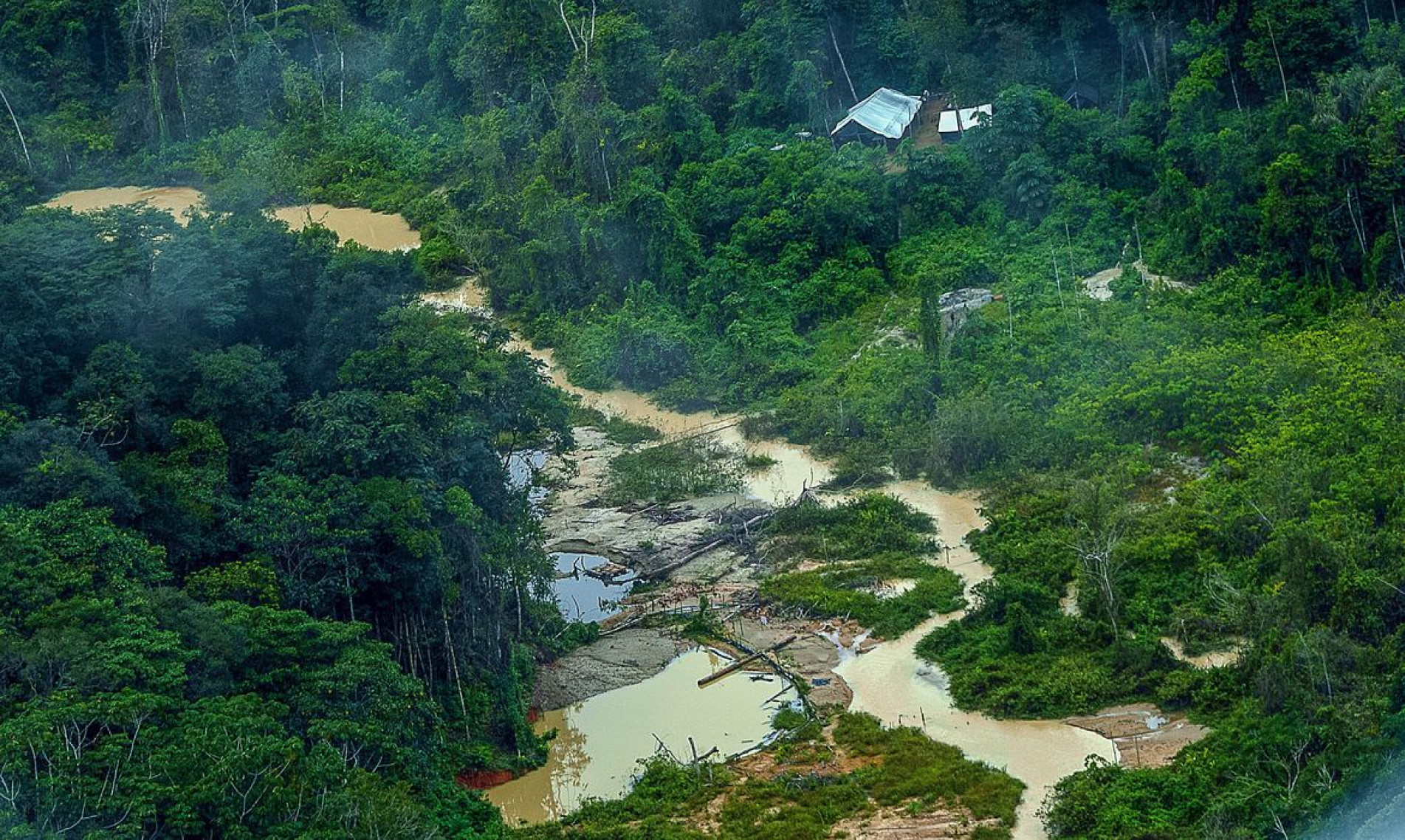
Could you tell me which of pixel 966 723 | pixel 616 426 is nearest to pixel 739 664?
pixel 966 723

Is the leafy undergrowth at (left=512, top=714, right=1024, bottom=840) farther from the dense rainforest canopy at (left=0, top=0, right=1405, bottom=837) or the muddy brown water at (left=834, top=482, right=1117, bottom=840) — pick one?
the dense rainforest canopy at (left=0, top=0, right=1405, bottom=837)

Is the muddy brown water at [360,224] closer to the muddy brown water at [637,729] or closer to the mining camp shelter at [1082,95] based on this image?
the mining camp shelter at [1082,95]

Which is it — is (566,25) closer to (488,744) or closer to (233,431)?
(233,431)

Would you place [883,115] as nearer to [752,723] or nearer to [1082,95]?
[1082,95]

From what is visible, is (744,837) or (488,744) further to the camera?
(488,744)

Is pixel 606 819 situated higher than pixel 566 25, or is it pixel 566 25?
pixel 566 25

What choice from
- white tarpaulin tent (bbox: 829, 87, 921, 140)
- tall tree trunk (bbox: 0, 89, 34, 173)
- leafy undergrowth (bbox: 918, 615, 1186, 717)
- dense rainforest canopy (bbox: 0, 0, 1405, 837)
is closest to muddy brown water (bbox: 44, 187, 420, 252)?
dense rainforest canopy (bbox: 0, 0, 1405, 837)


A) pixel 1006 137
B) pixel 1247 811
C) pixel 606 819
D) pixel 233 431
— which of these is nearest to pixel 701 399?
pixel 1006 137
